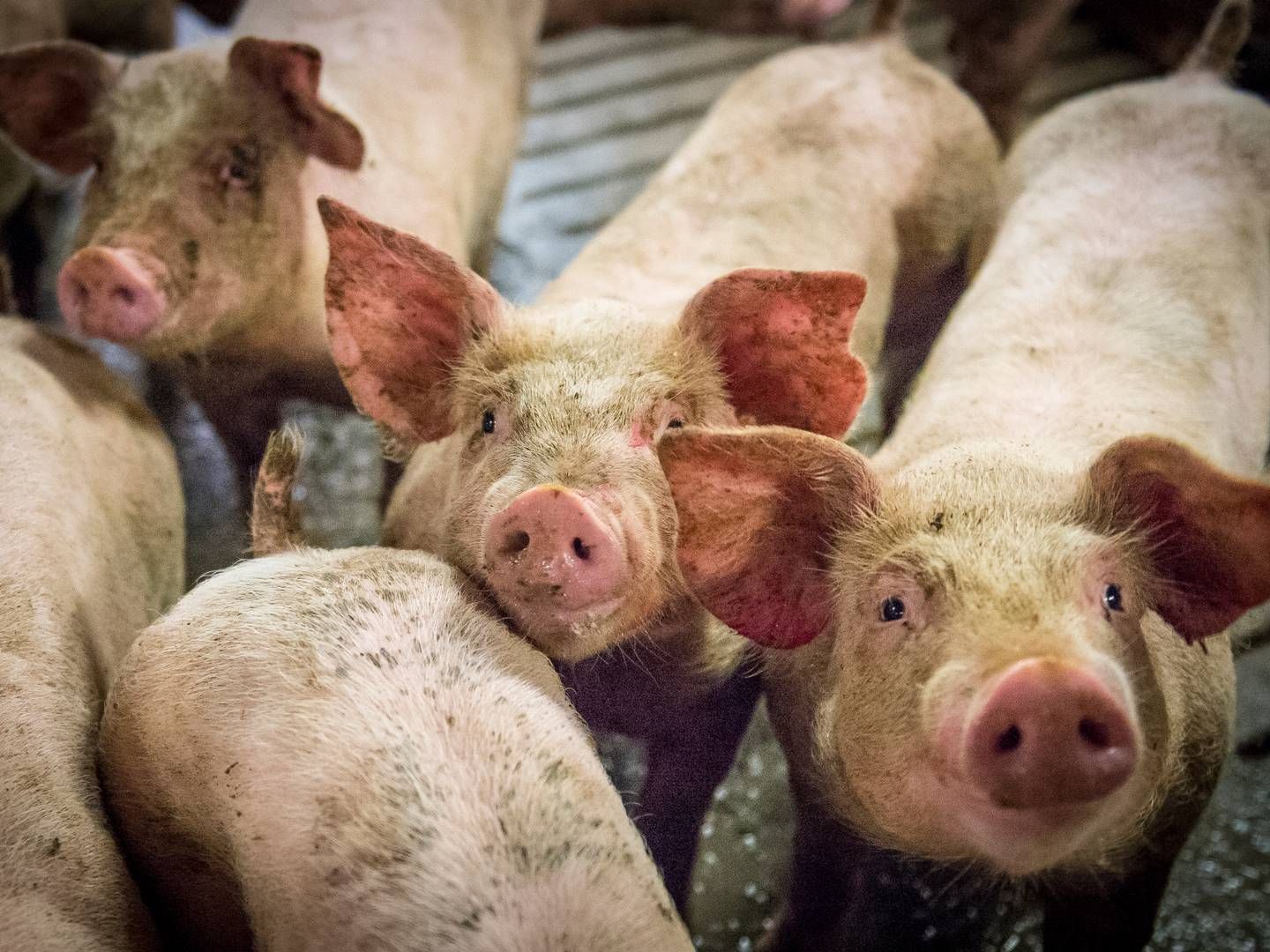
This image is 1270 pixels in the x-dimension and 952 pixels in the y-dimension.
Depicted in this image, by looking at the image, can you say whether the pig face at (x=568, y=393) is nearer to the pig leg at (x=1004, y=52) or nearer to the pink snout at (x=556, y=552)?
the pink snout at (x=556, y=552)

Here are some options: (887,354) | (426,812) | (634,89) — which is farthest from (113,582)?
(634,89)

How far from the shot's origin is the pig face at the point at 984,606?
1.46 metres

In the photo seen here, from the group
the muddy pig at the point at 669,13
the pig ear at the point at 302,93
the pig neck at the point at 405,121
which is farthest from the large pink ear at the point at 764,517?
the muddy pig at the point at 669,13

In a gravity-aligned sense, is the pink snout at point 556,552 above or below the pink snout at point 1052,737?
below

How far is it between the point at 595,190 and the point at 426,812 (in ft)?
13.5

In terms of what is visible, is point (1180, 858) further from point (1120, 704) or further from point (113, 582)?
point (113, 582)

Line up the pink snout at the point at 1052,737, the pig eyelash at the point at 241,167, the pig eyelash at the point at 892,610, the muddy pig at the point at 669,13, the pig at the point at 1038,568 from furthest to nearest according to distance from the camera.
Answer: the muddy pig at the point at 669,13 → the pig eyelash at the point at 241,167 → the pig eyelash at the point at 892,610 → the pig at the point at 1038,568 → the pink snout at the point at 1052,737

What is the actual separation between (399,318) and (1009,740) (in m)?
1.52

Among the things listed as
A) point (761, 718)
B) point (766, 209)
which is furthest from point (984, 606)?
point (766, 209)

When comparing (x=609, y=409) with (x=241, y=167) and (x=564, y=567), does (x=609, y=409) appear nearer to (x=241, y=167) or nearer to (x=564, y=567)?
(x=564, y=567)

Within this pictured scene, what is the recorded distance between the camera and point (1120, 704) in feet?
4.75

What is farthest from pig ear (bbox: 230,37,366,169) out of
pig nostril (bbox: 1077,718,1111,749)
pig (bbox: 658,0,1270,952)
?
pig nostril (bbox: 1077,718,1111,749)

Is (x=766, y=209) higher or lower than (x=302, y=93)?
lower

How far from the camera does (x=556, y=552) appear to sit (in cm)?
182
